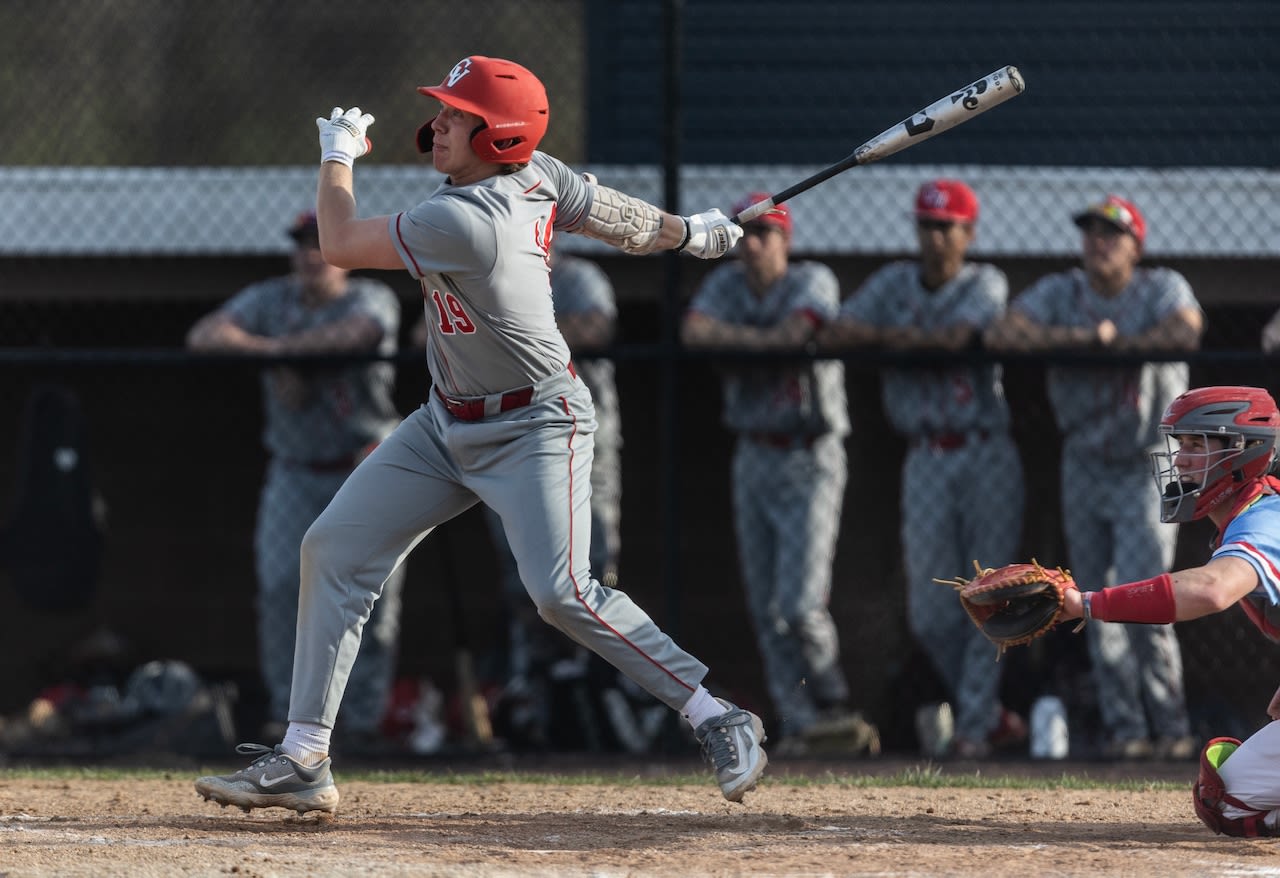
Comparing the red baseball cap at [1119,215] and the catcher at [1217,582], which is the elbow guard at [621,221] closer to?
the catcher at [1217,582]

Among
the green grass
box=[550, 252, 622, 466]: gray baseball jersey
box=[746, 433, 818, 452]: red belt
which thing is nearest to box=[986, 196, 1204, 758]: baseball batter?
the green grass

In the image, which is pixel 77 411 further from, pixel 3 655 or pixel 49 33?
pixel 49 33

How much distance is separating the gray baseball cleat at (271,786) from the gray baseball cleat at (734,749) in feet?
2.90

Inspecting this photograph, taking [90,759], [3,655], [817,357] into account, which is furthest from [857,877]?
[3,655]

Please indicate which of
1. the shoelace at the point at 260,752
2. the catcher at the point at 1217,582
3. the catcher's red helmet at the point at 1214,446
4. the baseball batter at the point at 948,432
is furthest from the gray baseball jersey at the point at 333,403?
the catcher's red helmet at the point at 1214,446

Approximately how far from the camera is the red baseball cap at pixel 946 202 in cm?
595

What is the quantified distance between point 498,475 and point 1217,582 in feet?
5.06

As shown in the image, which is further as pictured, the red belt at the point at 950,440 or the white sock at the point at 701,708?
the red belt at the point at 950,440

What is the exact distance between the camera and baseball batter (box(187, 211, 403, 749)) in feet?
20.1

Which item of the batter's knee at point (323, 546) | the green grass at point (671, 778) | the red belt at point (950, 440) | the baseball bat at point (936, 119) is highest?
the baseball bat at point (936, 119)

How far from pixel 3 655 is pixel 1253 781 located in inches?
255

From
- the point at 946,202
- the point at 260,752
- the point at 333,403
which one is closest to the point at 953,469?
the point at 946,202

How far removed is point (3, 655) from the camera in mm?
8305

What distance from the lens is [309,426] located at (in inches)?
245
